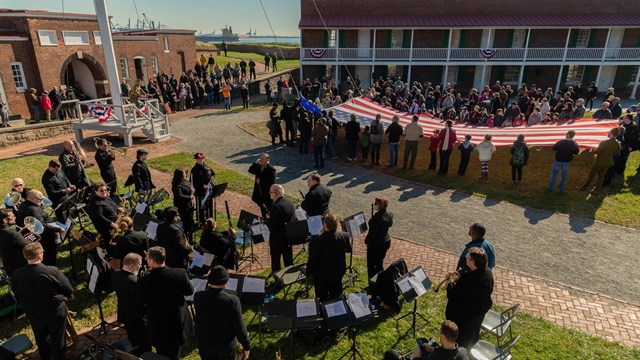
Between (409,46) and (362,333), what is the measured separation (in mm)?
29659

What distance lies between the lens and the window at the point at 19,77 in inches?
872

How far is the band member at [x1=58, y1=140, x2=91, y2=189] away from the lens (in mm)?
10039

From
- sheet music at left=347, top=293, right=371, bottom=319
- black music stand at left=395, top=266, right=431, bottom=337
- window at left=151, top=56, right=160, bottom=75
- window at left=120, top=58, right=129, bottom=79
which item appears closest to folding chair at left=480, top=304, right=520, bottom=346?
black music stand at left=395, top=266, right=431, bottom=337

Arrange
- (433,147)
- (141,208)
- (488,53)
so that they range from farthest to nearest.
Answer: (488,53)
(433,147)
(141,208)

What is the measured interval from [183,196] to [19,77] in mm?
20193

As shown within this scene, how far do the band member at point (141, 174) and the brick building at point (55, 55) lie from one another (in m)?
17.2

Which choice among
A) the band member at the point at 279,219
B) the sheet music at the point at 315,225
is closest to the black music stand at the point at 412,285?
the sheet music at the point at 315,225

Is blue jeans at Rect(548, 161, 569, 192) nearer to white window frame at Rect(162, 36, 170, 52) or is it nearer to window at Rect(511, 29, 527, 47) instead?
window at Rect(511, 29, 527, 47)

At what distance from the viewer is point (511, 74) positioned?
3247cm

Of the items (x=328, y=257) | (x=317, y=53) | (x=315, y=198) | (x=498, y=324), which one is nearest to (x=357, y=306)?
(x=328, y=257)

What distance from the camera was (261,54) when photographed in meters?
57.2

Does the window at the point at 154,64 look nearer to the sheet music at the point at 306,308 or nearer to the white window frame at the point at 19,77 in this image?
the white window frame at the point at 19,77

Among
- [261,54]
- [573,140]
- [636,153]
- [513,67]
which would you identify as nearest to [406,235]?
[573,140]

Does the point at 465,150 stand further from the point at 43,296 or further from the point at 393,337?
the point at 43,296
